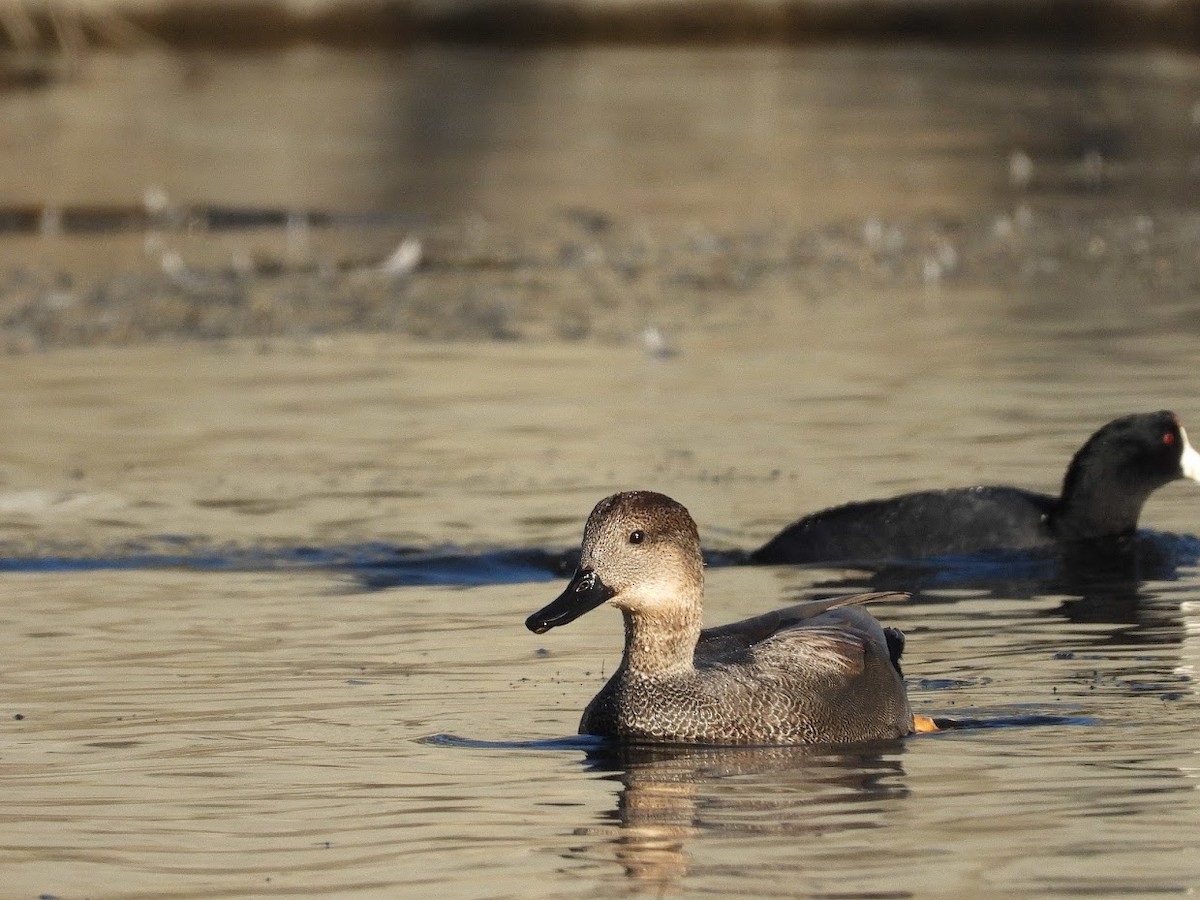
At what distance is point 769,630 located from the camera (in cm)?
897

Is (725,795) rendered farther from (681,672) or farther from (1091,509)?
(1091,509)

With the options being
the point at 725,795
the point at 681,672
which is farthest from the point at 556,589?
the point at 725,795

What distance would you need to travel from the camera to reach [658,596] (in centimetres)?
841

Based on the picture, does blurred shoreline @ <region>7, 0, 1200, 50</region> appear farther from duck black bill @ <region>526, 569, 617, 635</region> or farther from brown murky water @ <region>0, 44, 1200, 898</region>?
duck black bill @ <region>526, 569, 617, 635</region>

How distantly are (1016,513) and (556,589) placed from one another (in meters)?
2.37

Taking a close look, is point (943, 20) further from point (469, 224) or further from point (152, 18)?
point (469, 224)

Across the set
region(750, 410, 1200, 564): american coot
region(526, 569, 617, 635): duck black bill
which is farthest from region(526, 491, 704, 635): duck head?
region(750, 410, 1200, 564): american coot

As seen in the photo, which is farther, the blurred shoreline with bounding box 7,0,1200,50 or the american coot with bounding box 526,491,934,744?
the blurred shoreline with bounding box 7,0,1200,50

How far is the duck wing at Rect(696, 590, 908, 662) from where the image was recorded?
28.6ft

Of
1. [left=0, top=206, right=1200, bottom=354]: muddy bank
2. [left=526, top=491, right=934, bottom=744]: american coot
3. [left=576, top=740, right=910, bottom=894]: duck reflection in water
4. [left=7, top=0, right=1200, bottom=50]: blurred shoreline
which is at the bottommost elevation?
[left=576, top=740, right=910, bottom=894]: duck reflection in water

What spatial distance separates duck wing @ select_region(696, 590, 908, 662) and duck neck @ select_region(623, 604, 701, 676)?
0.20 meters

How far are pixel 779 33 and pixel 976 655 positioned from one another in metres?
48.1

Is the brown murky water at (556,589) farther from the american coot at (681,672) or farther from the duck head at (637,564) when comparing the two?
the duck head at (637,564)

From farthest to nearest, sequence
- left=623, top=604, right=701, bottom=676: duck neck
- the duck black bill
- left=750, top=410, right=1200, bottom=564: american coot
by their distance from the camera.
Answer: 1. left=750, top=410, right=1200, bottom=564: american coot
2. left=623, top=604, right=701, bottom=676: duck neck
3. the duck black bill
